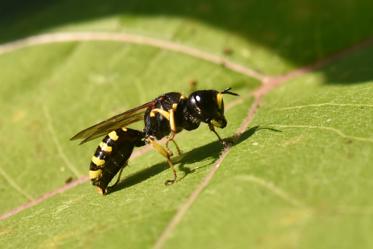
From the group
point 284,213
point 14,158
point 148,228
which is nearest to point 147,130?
point 14,158

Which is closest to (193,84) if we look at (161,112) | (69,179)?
(161,112)

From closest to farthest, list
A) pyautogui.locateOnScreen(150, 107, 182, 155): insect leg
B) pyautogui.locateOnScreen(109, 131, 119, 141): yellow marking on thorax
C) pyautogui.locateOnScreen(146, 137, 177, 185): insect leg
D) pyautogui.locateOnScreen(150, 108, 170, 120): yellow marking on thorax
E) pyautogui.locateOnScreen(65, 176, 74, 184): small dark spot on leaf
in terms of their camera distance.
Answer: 1. pyautogui.locateOnScreen(146, 137, 177, 185): insect leg
2. pyautogui.locateOnScreen(150, 107, 182, 155): insect leg
3. pyautogui.locateOnScreen(109, 131, 119, 141): yellow marking on thorax
4. pyautogui.locateOnScreen(150, 108, 170, 120): yellow marking on thorax
5. pyautogui.locateOnScreen(65, 176, 74, 184): small dark spot on leaf

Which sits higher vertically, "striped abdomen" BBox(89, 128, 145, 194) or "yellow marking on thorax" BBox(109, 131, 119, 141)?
"yellow marking on thorax" BBox(109, 131, 119, 141)

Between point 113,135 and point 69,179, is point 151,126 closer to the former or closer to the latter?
point 113,135

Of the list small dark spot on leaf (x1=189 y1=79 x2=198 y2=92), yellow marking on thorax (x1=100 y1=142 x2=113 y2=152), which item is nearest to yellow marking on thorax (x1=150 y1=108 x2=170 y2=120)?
yellow marking on thorax (x1=100 y1=142 x2=113 y2=152)

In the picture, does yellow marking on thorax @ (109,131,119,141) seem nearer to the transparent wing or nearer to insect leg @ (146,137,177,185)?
the transparent wing

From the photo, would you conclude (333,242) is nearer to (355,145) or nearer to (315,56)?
(355,145)
